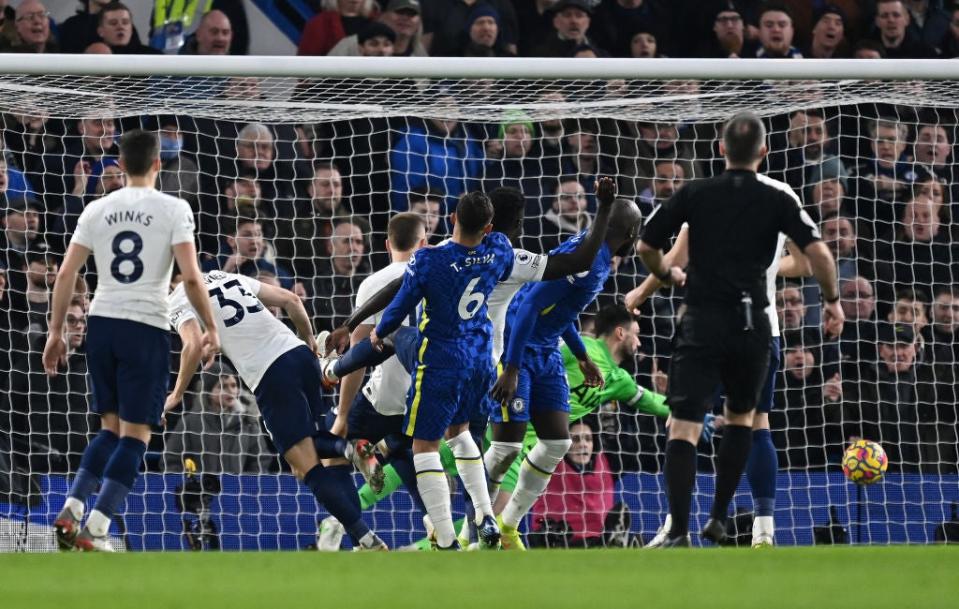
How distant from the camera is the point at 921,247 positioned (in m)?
10.2

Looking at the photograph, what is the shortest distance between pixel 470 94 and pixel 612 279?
207 centimetres

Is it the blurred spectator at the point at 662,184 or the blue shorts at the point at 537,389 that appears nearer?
the blue shorts at the point at 537,389

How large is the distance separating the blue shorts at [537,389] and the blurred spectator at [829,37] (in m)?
4.81

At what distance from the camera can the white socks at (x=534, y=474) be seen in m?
7.84

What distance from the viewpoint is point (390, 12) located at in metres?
11.5

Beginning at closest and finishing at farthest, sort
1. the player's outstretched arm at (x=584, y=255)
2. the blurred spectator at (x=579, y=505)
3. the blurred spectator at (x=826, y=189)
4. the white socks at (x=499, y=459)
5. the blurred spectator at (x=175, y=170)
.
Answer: the player's outstretched arm at (x=584, y=255) → the white socks at (x=499, y=459) → the blurred spectator at (x=579, y=505) → the blurred spectator at (x=175, y=170) → the blurred spectator at (x=826, y=189)

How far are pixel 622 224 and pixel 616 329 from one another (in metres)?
A: 1.49

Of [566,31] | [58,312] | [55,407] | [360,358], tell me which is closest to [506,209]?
[360,358]

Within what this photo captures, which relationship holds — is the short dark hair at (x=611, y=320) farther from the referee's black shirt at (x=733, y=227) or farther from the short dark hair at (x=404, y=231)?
the referee's black shirt at (x=733, y=227)

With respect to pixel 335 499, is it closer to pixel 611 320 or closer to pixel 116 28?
pixel 611 320

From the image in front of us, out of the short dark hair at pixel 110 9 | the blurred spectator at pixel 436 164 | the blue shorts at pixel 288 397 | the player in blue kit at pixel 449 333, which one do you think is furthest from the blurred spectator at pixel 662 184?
the short dark hair at pixel 110 9

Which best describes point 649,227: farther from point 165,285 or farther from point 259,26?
point 259,26

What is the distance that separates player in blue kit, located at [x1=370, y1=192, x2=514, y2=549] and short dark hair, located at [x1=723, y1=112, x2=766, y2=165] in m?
1.14

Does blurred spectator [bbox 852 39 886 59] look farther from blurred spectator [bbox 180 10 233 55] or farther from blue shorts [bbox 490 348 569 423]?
blue shorts [bbox 490 348 569 423]
